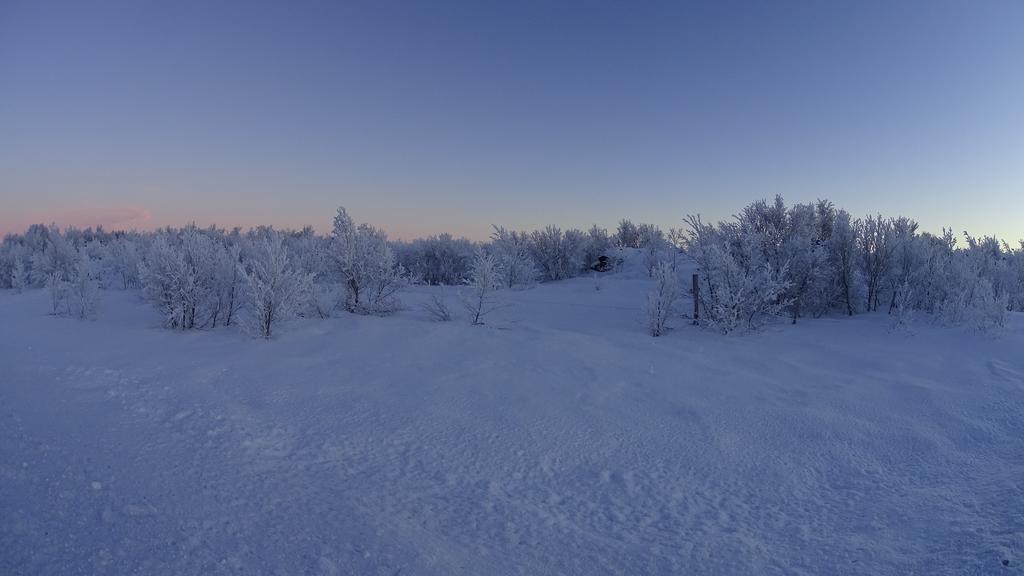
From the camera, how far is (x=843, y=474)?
4.56m

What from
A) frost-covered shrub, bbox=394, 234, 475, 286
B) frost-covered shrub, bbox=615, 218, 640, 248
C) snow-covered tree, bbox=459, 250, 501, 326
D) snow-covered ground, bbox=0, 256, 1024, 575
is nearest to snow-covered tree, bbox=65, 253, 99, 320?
snow-covered ground, bbox=0, 256, 1024, 575

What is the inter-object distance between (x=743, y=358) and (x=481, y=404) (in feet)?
16.3

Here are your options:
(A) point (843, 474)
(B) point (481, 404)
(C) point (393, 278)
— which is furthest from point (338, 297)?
(A) point (843, 474)

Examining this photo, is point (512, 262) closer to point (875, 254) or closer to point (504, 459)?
point (875, 254)

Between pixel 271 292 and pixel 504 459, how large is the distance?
6.80m

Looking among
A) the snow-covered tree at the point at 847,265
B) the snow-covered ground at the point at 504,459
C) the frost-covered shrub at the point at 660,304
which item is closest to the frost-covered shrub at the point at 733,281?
the frost-covered shrub at the point at 660,304

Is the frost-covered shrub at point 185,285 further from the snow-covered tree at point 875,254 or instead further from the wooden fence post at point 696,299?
the snow-covered tree at point 875,254

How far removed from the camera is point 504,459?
469cm

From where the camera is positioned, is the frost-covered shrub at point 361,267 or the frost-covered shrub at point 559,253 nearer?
the frost-covered shrub at point 361,267

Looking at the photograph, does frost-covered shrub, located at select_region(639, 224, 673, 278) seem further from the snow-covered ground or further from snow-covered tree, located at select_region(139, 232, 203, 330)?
snow-covered tree, located at select_region(139, 232, 203, 330)

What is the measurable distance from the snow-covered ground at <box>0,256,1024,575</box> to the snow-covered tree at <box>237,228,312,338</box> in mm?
623

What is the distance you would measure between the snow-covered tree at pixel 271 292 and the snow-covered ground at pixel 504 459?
24.5 inches

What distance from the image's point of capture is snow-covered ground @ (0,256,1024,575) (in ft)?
10.4

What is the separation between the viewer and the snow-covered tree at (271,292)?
956 centimetres
